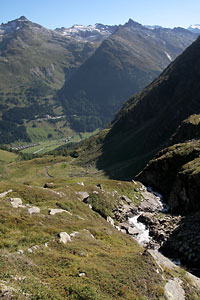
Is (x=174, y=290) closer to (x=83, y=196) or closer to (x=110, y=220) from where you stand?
(x=110, y=220)

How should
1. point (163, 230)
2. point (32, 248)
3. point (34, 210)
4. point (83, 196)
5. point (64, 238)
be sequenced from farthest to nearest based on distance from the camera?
point (83, 196) < point (163, 230) < point (34, 210) < point (64, 238) < point (32, 248)

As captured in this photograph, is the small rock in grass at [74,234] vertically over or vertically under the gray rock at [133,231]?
over

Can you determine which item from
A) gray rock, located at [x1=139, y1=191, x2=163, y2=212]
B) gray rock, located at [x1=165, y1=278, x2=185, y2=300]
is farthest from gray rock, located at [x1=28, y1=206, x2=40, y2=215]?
gray rock, located at [x1=139, y1=191, x2=163, y2=212]

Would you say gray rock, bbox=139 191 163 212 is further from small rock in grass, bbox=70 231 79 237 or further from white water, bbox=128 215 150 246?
small rock in grass, bbox=70 231 79 237

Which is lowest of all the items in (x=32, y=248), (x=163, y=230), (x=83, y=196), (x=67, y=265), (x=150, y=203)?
(x=83, y=196)

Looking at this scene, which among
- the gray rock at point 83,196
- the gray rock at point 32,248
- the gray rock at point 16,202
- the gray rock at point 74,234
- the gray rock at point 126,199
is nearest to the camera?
the gray rock at point 32,248

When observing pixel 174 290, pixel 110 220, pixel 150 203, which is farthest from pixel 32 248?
pixel 150 203

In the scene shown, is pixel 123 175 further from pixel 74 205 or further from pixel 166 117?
pixel 74 205

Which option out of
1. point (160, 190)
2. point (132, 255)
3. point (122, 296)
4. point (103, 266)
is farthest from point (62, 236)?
point (160, 190)

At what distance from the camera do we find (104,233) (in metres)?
35.0

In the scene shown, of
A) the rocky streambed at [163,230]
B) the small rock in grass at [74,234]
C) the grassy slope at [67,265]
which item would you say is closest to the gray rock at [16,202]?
the grassy slope at [67,265]

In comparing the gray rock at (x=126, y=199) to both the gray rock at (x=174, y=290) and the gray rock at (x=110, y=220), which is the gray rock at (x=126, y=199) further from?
the gray rock at (x=174, y=290)

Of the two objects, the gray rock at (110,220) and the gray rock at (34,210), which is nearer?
the gray rock at (34,210)

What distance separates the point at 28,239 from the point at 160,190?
2193 inches
